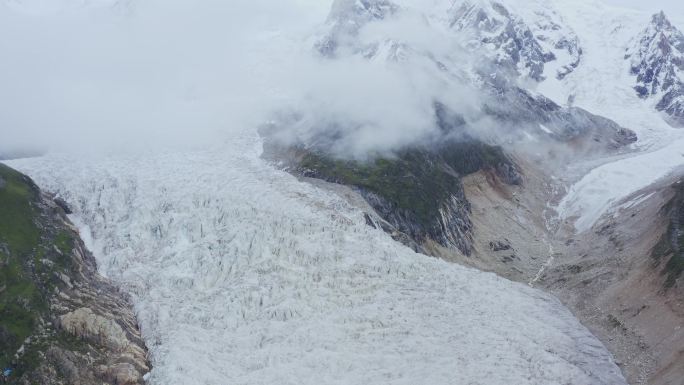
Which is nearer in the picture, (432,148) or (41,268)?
(41,268)

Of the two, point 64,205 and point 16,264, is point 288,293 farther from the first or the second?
point 64,205

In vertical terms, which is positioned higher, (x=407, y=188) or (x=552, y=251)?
(x=407, y=188)

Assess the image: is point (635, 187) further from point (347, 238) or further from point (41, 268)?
point (41, 268)

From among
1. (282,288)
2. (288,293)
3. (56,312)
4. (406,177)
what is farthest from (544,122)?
(56,312)

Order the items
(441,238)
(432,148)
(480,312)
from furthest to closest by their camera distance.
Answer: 1. (432,148)
2. (441,238)
3. (480,312)

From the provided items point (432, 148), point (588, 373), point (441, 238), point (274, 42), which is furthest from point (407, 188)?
point (274, 42)

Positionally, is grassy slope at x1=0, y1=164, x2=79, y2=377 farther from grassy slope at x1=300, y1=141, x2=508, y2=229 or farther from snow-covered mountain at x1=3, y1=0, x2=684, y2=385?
grassy slope at x1=300, y1=141, x2=508, y2=229
